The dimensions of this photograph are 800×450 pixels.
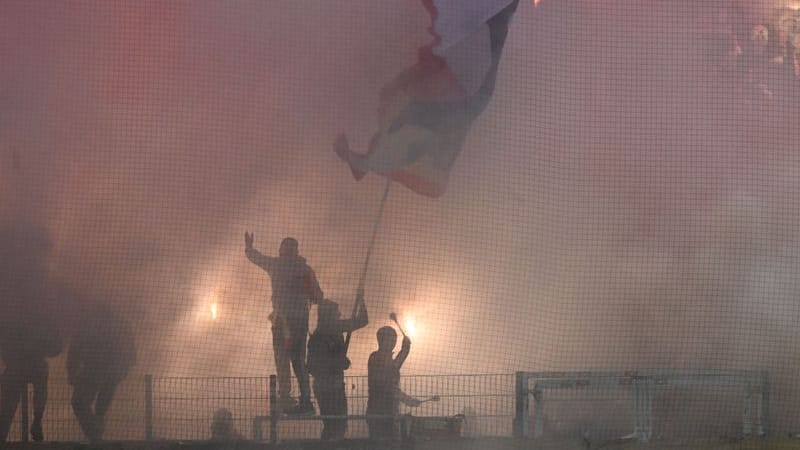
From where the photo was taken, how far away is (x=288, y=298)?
8977 millimetres

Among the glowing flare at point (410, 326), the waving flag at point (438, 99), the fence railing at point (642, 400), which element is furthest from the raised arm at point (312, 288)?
the fence railing at point (642, 400)

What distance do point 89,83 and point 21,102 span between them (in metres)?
0.60

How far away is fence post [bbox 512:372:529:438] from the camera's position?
8125 mm

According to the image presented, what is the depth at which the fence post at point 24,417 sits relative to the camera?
27.2 feet

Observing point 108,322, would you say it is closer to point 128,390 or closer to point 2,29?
point 128,390

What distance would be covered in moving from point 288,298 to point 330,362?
706 mm

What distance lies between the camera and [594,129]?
32.7 feet

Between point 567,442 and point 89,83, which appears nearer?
point 567,442

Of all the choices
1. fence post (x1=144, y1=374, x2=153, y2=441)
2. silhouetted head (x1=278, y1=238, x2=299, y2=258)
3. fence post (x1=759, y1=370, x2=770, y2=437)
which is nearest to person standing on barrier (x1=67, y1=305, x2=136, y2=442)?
fence post (x1=144, y1=374, x2=153, y2=441)

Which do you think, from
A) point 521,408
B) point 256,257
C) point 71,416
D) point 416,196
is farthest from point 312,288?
point 71,416

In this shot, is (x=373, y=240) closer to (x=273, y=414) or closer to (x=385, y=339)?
(x=385, y=339)

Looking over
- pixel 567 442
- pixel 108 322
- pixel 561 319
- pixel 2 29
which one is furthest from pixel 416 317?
pixel 2 29

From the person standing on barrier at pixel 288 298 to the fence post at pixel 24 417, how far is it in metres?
1.98

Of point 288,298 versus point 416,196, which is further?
point 416,196
